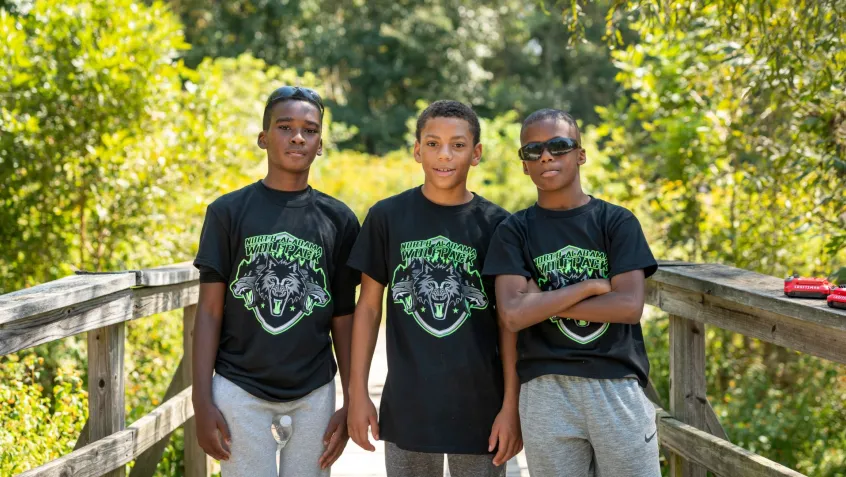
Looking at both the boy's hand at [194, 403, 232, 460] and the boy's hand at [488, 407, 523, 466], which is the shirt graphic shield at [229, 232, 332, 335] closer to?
the boy's hand at [194, 403, 232, 460]

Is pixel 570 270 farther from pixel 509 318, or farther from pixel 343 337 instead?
pixel 343 337

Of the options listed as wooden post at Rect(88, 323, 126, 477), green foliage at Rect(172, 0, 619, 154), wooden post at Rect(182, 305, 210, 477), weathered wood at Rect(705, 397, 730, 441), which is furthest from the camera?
green foliage at Rect(172, 0, 619, 154)

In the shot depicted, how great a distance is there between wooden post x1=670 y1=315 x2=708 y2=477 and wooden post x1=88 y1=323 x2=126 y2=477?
2152 mm

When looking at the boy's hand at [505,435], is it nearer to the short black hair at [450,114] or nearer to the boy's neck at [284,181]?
the short black hair at [450,114]

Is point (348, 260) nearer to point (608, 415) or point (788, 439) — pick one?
point (608, 415)

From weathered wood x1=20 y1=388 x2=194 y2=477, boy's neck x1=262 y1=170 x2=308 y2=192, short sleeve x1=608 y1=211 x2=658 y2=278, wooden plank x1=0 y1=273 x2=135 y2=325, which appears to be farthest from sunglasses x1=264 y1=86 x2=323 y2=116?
weathered wood x1=20 y1=388 x2=194 y2=477

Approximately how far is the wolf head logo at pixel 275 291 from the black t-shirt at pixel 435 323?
0.59 ft

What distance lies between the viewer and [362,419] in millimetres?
2820

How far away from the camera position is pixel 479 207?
9.64ft

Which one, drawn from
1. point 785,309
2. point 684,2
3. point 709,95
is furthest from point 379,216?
point 709,95

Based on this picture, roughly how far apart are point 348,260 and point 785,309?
1.32 m

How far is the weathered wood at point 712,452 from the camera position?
2947mm

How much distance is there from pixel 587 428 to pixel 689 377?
1153 millimetres

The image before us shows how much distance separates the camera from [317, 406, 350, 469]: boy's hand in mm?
2898
